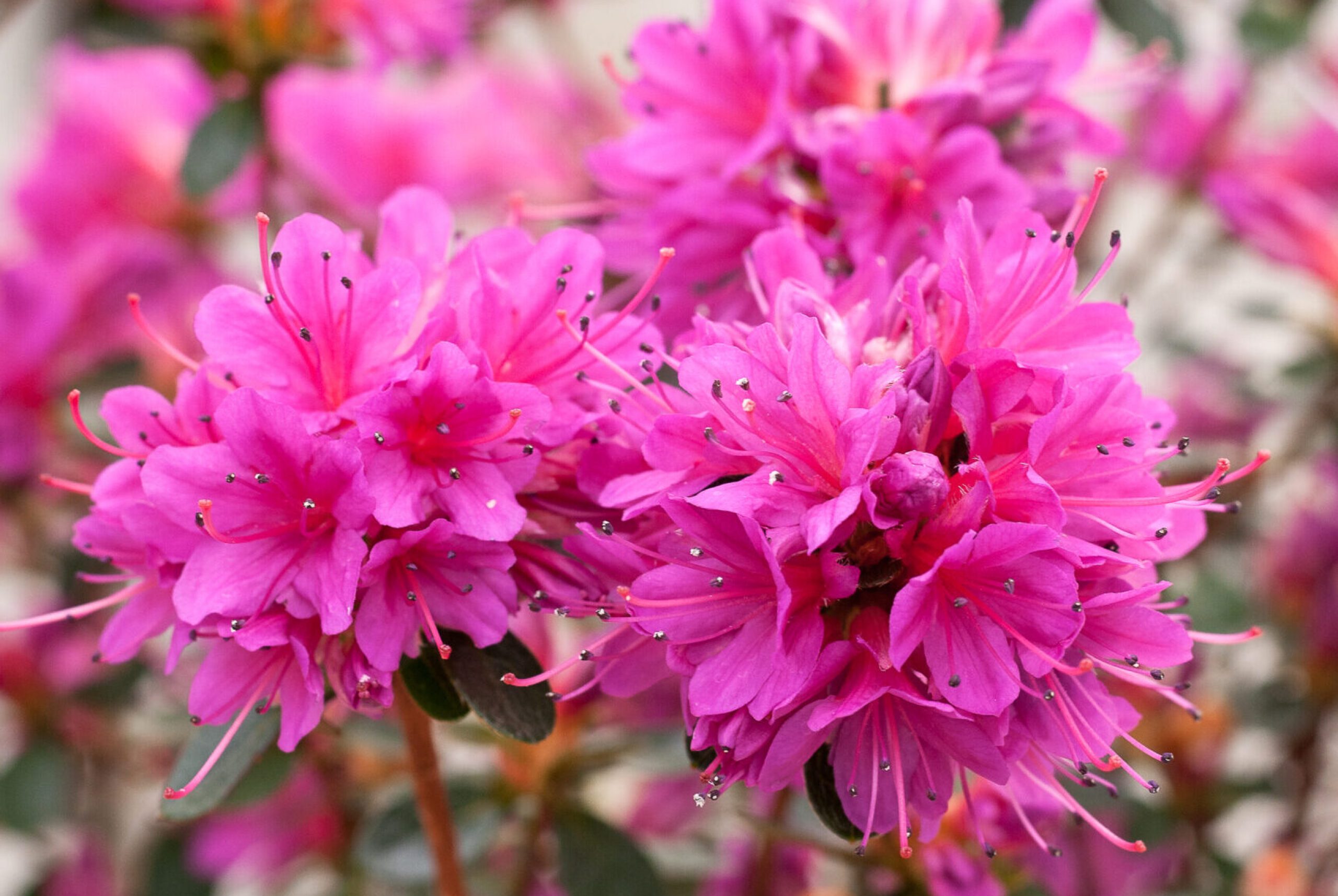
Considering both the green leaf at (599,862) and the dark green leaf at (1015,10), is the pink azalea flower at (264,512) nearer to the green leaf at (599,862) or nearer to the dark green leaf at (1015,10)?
the green leaf at (599,862)

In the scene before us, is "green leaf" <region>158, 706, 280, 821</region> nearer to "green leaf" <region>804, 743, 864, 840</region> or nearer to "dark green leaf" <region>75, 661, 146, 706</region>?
"green leaf" <region>804, 743, 864, 840</region>

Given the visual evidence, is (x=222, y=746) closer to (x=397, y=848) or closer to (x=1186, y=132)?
(x=397, y=848)

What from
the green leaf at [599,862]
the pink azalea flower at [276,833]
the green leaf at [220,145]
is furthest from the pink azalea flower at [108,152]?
the green leaf at [599,862]

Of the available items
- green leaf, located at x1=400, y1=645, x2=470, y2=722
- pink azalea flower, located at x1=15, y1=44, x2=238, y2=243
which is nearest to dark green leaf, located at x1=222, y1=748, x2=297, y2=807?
green leaf, located at x1=400, y1=645, x2=470, y2=722

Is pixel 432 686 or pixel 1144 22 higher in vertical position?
pixel 1144 22

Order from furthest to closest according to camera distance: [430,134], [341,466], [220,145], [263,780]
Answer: [430,134] < [220,145] < [263,780] < [341,466]

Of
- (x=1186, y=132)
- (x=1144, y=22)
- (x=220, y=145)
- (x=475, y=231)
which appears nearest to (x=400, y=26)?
(x=220, y=145)

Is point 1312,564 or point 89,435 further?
point 1312,564

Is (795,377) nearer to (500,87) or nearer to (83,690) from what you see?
(83,690)
